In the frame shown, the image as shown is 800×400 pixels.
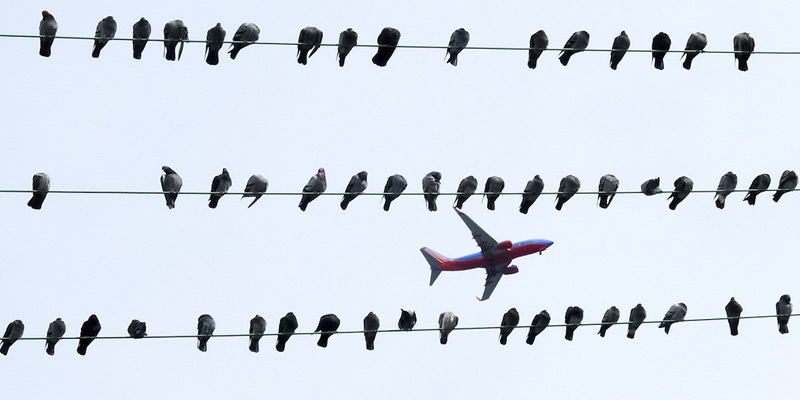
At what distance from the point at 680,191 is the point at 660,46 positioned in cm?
264

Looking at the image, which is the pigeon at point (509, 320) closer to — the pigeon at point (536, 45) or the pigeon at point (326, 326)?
the pigeon at point (326, 326)

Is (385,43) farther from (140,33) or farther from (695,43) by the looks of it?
(695,43)

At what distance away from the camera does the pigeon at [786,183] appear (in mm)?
30625

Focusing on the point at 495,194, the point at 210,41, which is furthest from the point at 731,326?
the point at 210,41

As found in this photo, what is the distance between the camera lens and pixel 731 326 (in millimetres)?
31359

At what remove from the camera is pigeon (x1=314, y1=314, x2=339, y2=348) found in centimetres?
2884

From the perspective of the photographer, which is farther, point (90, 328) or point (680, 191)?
point (680, 191)

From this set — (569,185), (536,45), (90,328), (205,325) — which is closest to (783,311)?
(569,185)

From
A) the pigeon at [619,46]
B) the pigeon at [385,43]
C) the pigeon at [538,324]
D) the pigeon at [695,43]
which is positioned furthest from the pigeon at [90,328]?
the pigeon at [695,43]

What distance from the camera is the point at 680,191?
99.6 feet

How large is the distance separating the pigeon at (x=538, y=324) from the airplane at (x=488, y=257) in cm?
4200

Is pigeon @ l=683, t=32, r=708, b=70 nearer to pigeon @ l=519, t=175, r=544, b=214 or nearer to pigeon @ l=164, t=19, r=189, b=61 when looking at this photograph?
pigeon @ l=519, t=175, r=544, b=214

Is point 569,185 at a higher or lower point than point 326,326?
higher

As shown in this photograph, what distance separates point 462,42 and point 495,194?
3270 millimetres
